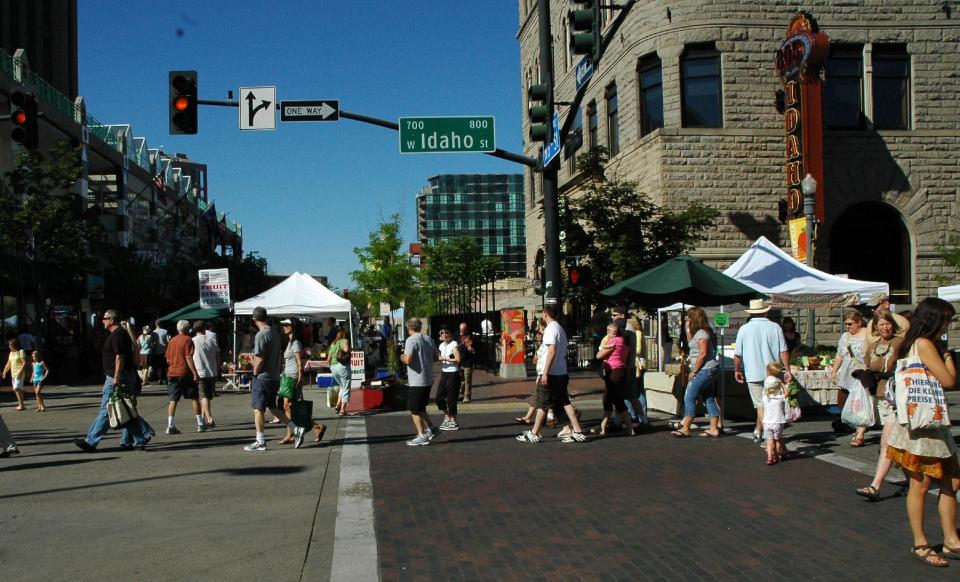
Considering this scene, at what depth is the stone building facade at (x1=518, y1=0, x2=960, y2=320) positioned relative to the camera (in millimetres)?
A: 26453

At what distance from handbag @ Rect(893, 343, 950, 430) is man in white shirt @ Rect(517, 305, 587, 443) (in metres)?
6.00

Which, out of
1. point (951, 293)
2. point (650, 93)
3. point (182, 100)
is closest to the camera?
point (182, 100)

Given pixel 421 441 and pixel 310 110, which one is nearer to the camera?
pixel 421 441

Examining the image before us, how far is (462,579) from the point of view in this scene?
586cm

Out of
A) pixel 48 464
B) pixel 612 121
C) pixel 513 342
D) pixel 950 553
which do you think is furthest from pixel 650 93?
pixel 950 553

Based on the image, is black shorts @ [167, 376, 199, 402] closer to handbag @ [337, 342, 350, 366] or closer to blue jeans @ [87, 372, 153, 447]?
blue jeans @ [87, 372, 153, 447]

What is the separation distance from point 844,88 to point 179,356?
21312 mm

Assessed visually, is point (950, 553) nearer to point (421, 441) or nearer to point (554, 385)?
point (554, 385)

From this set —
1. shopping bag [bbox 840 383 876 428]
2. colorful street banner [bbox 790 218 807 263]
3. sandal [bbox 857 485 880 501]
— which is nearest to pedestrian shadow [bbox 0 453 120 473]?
sandal [bbox 857 485 880 501]

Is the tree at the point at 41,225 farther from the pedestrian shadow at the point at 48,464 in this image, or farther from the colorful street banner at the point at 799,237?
the colorful street banner at the point at 799,237

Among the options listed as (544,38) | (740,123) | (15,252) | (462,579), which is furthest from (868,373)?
(15,252)

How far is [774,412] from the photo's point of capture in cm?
1008

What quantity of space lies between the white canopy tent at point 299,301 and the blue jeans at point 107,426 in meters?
10.2

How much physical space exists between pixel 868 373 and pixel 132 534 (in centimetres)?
727
